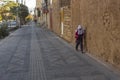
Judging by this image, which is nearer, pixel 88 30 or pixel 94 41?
pixel 94 41

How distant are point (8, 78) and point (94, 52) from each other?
6131 millimetres

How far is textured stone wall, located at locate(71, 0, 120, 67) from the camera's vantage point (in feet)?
43.6

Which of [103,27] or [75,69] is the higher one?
[103,27]

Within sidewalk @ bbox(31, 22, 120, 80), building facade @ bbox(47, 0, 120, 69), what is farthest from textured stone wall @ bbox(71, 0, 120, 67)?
sidewalk @ bbox(31, 22, 120, 80)

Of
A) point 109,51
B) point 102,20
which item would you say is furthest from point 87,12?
point 109,51

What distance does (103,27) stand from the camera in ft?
50.4

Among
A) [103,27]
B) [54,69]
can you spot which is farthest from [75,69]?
[103,27]

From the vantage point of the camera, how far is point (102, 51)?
15547 mm

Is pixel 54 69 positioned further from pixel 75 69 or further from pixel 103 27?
pixel 103 27

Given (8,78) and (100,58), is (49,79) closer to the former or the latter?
(8,78)

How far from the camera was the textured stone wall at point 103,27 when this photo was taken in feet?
43.6

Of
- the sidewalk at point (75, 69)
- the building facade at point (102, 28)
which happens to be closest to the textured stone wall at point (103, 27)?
the building facade at point (102, 28)

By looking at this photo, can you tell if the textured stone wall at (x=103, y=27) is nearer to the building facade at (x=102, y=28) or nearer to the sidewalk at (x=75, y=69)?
the building facade at (x=102, y=28)

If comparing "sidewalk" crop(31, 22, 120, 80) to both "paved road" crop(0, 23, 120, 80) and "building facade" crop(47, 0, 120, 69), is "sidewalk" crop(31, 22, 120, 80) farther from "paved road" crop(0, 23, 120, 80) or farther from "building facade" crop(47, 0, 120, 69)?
"building facade" crop(47, 0, 120, 69)
